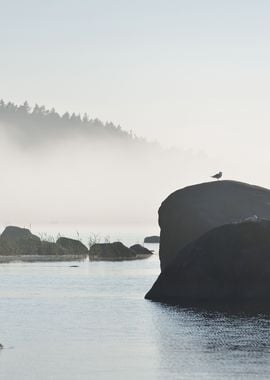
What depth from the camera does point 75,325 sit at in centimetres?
3578

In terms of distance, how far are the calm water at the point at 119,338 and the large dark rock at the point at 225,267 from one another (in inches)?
56.6

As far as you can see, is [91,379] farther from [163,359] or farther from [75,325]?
[75,325]

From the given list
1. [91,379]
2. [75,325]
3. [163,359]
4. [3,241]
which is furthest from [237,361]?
[3,241]

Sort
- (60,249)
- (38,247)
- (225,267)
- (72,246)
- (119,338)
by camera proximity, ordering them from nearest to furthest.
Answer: (119,338), (225,267), (38,247), (60,249), (72,246)

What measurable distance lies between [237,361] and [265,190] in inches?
1181

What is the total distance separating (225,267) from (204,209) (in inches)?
470

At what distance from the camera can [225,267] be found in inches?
1658

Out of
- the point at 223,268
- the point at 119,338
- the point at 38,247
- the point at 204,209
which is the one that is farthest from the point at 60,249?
the point at 119,338

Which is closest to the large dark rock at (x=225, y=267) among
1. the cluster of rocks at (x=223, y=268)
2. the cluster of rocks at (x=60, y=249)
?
the cluster of rocks at (x=223, y=268)

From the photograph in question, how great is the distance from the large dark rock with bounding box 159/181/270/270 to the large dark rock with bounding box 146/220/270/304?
33.1ft

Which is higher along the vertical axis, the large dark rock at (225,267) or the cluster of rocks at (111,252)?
the cluster of rocks at (111,252)

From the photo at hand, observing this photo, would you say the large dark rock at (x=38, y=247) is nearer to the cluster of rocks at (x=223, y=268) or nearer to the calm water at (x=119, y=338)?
the calm water at (x=119, y=338)

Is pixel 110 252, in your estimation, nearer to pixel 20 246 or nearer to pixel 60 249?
pixel 60 249

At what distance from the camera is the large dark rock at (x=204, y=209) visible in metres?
53.4
